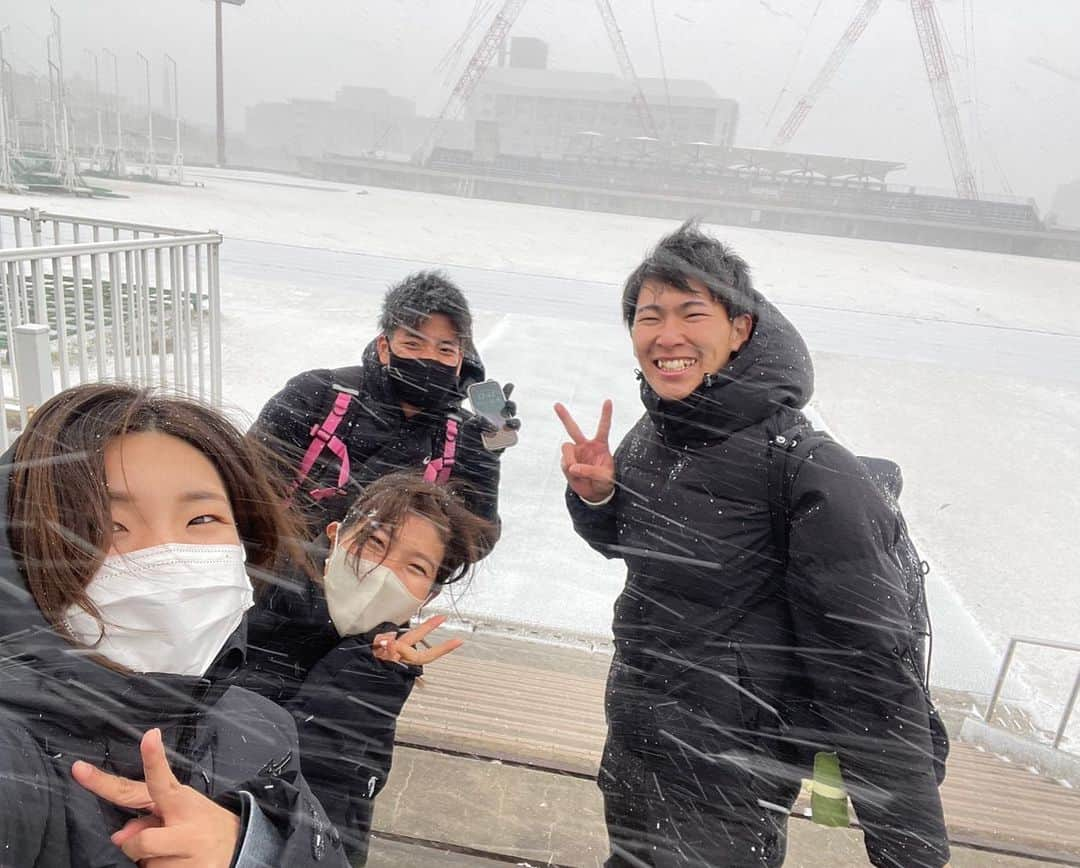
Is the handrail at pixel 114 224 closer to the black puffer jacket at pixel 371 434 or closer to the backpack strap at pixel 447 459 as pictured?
the black puffer jacket at pixel 371 434

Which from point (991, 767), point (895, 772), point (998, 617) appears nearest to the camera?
point (895, 772)

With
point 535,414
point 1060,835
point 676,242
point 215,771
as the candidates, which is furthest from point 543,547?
point 215,771

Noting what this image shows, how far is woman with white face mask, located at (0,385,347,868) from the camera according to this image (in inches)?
31.2

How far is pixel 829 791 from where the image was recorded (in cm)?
141

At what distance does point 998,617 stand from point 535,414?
5.40 m

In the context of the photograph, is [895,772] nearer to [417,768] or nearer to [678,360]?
[678,360]

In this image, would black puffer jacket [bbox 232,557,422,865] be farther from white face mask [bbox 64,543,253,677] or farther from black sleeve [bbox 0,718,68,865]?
black sleeve [bbox 0,718,68,865]

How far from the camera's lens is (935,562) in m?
6.72

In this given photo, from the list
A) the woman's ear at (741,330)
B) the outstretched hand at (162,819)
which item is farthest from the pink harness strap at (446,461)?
the outstretched hand at (162,819)

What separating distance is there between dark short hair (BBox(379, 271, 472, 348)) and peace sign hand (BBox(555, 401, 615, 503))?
0.72 metres

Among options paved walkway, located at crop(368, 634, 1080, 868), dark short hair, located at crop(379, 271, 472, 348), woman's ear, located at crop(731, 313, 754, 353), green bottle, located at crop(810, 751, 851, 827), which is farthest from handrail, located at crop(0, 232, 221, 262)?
green bottle, located at crop(810, 751, 851, 827)

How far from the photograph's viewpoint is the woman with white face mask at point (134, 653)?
2.60ft

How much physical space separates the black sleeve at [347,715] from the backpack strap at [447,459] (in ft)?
2.33

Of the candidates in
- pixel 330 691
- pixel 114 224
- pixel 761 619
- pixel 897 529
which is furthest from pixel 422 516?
pixel 114 224
